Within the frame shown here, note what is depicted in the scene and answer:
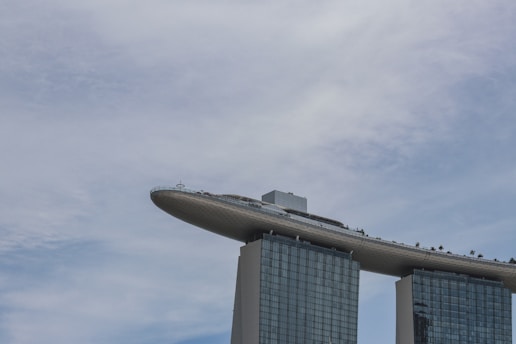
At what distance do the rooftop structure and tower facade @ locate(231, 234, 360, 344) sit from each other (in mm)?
2396

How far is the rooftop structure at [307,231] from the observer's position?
6270 inches

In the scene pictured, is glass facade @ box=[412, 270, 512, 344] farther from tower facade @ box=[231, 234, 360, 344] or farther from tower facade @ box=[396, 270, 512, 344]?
tower facade @ box=[231, 234, 360, 344]

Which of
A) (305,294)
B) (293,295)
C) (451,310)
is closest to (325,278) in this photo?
(305,294)

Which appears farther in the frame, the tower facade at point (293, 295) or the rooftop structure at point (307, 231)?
the tower facade at point (293, 295)

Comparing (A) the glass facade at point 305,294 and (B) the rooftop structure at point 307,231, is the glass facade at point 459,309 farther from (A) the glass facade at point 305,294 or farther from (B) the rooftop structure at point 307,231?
(A) the glass facade at point 305,294

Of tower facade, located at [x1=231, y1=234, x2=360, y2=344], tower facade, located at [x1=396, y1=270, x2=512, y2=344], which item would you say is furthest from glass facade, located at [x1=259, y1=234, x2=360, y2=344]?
tower facade, located at [x1=396, y1=270, x2=512, y2=344]

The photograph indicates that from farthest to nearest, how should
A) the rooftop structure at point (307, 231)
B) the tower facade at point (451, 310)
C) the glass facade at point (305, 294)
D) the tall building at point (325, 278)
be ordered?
the tower facade at point (451, 310)
the glass facade at point (305, 294)
the tall building at point (325, 278)
the rooftop structure at point (307, 231)

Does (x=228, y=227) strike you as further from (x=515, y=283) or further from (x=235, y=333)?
(x=515, y=283)

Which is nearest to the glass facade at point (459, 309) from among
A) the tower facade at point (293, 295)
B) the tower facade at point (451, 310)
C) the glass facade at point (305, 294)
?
the tower facade at point (451, 310)

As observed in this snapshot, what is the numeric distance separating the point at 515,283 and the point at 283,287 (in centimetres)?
5347

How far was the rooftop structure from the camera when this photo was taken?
15925cm

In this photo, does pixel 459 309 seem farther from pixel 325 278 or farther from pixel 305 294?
pixel 305 294

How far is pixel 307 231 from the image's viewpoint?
555 feet

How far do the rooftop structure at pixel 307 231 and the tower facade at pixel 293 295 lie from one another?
240 centimetres
